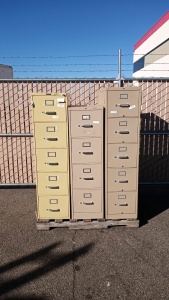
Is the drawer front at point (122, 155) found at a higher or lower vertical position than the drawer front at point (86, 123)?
lower

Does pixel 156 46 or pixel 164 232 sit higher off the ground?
pixel 156 46

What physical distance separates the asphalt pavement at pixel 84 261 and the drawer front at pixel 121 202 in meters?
0.30

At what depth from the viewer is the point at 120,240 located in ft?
11.7

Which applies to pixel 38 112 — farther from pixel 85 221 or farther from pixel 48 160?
pixel 85 221

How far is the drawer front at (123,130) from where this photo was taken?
367cm

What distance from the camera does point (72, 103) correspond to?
5129 millimetres

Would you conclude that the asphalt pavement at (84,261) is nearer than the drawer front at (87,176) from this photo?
Yes

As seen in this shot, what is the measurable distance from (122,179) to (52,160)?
116cm

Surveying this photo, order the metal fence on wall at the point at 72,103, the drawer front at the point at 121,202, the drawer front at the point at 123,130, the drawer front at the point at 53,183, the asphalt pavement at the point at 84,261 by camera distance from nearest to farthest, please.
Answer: the asphalt pavement at the point at 84,261 → the drawer front at the point at 123,130 → the drawer front at the point at 53,183 → the drawer front at the point at 121,202 → the metal fence on wall at the point at 72,103

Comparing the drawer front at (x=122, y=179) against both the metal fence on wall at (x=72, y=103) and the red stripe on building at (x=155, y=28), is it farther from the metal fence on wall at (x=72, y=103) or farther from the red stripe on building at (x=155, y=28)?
the red stripe on building at (x=155, y=28)

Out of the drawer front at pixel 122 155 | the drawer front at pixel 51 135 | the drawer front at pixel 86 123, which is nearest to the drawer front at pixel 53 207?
the drawer front at pixel 51 135

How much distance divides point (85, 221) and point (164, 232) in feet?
4.16

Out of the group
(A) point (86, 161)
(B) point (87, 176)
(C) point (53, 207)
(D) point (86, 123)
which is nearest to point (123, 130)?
(D) point (86, 123)

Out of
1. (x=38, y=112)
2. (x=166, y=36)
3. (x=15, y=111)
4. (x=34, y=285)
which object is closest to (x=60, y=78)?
(x=15, y=111)
